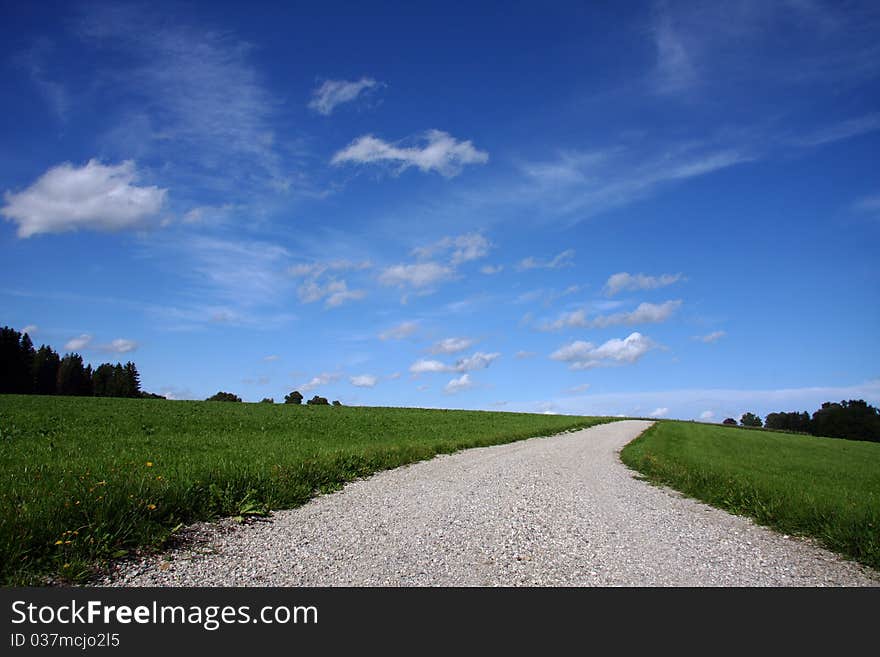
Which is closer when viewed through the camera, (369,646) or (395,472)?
(369,646)

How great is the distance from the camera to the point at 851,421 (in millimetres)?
112000

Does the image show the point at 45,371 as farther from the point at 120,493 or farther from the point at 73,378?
the point at 120,493

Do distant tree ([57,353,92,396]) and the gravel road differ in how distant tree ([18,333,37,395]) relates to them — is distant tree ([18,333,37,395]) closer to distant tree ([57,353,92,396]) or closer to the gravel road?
distant tree ([57,353,92,396])

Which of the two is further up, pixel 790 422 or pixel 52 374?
pixel 52 374

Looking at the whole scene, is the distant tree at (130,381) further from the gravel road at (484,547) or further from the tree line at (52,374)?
the gravel road at (484,547)

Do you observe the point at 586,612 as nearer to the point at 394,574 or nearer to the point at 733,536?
the point at 394,574

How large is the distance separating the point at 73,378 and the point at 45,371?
5747mm

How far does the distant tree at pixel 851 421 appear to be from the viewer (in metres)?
107

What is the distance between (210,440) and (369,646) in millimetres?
16555

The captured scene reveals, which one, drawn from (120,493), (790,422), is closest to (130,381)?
(120,493)

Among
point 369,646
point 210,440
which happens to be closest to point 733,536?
point 369,646

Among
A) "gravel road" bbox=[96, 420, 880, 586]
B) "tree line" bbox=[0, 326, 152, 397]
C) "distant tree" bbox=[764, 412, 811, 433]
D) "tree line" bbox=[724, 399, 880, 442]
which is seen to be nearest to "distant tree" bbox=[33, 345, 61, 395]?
"tree line" bbox=[0, 326, 152, 397]

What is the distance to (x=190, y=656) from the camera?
4.16 m

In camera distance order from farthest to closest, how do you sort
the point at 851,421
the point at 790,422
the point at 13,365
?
1. the point at 790,422
2. the point at 851,421
3. the point at 13,365
